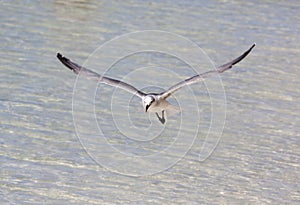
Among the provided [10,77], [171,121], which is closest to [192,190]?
[171,121]

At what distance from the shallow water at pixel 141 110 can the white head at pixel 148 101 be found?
3.21 feet

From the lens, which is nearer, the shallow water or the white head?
the white head

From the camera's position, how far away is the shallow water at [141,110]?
9.61m

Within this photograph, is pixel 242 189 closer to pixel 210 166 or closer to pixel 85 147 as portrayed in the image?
pixel 210 166

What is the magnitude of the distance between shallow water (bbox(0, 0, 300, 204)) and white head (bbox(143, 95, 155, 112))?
978 millimetres

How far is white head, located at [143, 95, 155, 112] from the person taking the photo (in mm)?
8742

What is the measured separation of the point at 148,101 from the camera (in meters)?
8.77

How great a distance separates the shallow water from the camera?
961 centimetres

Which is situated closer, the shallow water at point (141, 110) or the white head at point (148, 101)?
the white head at point (148, 101)

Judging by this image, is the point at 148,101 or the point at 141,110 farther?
the point at 141,110

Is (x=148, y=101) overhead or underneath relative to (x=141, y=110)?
underneath

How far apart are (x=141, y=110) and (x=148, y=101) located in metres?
2.95

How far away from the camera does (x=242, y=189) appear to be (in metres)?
9.69

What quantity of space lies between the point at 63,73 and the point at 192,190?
141 inches
